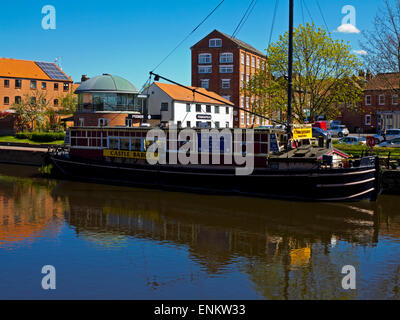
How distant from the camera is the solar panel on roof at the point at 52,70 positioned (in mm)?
87562

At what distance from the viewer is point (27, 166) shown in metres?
45.5

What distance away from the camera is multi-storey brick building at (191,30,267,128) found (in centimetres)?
7825

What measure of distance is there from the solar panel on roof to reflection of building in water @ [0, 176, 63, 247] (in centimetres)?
5681

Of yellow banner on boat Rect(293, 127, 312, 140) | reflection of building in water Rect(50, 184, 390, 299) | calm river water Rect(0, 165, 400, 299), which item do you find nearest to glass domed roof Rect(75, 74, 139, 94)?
reflection of building in water Rect(50, 184, 390, 299)

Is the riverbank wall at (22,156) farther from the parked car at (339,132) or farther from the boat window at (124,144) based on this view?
the parked car at (339,132)

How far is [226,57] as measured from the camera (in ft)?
258

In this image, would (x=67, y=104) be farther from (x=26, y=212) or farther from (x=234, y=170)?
(x=234, y=170)

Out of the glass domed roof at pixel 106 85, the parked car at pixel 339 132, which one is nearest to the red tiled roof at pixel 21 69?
the glass domed roof at pixel 106 85

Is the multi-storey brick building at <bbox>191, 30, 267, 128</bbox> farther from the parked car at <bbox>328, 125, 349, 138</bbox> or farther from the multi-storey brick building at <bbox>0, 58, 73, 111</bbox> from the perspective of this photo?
the multi-storey brick building at <bbox>0, 58, 73, 111</bbox>

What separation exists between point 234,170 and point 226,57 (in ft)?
177
